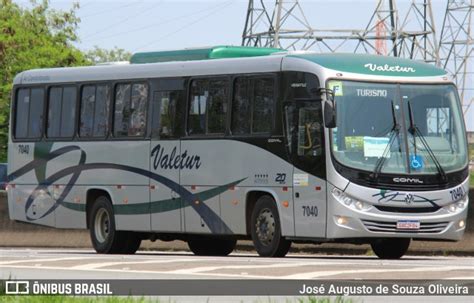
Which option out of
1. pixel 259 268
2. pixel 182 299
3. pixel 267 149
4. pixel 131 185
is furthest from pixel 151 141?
pixel 182 299

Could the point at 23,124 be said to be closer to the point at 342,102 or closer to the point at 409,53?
the point at 342,102

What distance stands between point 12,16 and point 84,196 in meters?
60.7

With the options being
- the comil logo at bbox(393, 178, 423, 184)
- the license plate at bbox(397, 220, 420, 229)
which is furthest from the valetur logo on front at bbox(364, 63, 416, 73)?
the license plate at bbox(397, 220, 420, 229)

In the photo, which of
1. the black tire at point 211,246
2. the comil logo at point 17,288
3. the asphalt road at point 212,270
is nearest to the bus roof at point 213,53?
the black tire at point 211,246

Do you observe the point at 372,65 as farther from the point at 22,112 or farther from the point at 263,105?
the point at 22,112

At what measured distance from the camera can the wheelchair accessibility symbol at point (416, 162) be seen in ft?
84.5

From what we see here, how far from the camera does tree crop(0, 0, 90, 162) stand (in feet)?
281

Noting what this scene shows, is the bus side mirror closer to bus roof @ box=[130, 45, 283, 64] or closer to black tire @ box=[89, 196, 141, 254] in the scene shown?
bus roof @ box=[130, 45, 283, 64]

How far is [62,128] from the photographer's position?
103 ft

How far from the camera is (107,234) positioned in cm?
3028

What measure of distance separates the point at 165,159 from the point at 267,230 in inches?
130

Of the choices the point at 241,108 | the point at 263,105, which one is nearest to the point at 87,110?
the point at 241,108

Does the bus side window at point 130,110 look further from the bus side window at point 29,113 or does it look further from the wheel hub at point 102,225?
the bus side window at point 29,113

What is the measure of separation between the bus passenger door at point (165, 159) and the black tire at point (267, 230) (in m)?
2.30
